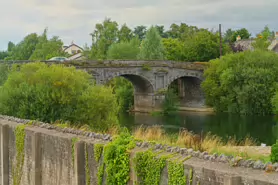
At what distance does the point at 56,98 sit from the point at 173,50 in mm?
48226

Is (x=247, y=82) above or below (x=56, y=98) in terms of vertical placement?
above

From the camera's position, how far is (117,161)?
1156 cm

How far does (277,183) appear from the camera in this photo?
8.22 meters

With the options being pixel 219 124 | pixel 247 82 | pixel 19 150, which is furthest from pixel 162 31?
pixel 19 150

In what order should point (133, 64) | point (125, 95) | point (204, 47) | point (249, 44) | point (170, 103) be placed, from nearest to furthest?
point (133, 64) < point (170, 103) < point (125, 95) < point (204, 47) < point (249, 44)

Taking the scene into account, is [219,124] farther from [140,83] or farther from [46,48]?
[46,48]

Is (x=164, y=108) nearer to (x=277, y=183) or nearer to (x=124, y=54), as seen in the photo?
(x=124, y=54)

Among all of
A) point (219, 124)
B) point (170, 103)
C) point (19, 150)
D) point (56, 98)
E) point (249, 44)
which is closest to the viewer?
point (19, 150)

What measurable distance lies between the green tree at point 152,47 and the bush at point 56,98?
39.5 meters

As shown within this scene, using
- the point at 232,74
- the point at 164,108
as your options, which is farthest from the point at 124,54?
the point at 232,74

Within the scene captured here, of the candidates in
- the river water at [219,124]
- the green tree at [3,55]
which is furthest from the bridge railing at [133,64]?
the green tree at [3,55]

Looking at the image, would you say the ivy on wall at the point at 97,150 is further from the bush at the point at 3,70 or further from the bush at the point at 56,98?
the bush at the point at 3,70

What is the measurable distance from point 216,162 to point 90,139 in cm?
468

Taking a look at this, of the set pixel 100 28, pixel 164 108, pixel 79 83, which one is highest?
pixel 100 28
